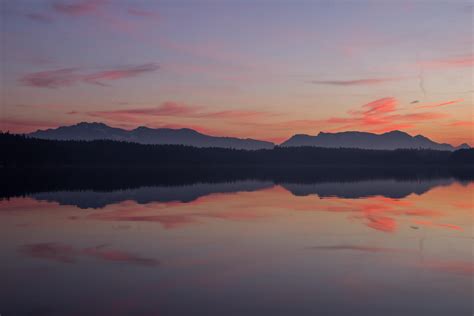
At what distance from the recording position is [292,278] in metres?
14.5

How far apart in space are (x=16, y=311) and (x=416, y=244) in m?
15.5

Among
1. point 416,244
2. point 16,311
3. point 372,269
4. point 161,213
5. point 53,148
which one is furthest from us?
point 53,148

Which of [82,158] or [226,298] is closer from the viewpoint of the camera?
[226,298]

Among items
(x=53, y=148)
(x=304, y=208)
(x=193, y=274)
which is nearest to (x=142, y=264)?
(x=193, y=274)

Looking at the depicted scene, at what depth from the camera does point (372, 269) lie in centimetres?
1559

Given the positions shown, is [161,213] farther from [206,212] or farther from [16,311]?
[16,311]

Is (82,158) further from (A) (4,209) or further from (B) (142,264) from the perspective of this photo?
(B) (142,264)

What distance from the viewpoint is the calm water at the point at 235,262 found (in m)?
12.1

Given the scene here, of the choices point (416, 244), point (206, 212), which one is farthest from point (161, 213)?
point (416, 244)

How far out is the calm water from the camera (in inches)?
477

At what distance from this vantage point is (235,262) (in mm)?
16516

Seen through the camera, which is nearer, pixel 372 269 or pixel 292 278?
pixel 292 278

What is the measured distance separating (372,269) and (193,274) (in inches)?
234

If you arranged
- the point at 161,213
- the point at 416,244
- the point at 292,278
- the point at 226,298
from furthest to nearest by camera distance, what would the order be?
1. the point at 161,213
2. the point at 416,244
3. the point at 292,278
4. the point at 226,298
